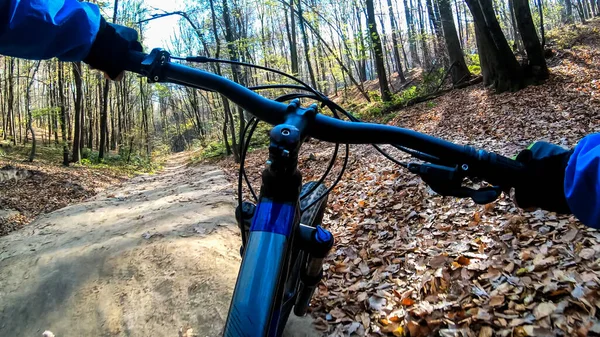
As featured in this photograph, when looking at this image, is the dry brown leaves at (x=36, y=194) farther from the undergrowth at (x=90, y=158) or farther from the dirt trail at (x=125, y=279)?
the undergrowth at (x=90, y=158)

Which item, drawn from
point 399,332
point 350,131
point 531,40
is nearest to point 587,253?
point 399,332

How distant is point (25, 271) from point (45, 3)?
4.07m

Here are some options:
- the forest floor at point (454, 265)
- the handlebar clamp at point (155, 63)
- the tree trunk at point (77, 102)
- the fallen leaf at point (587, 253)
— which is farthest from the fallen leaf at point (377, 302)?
the tree trunk at point (77, 102)

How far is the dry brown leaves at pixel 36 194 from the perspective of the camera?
733cm

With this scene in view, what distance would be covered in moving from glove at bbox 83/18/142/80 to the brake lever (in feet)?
3.85

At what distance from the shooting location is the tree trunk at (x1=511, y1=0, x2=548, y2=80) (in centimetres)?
892

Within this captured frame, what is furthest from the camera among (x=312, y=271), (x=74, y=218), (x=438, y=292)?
(x=74, y=218)

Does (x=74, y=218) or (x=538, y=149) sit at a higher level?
(x=538, y=149)

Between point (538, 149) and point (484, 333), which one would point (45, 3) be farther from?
point (484, 333)

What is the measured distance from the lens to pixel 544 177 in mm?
1094

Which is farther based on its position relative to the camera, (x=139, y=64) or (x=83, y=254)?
(x=83, y=254)

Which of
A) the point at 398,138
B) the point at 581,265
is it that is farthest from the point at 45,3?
the point at 581,265

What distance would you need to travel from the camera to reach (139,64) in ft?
4.38

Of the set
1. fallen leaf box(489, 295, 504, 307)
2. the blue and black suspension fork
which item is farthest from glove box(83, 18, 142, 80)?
fallen leaf box(489, 295, 504, 307)
